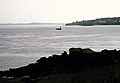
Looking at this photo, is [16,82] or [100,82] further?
[16,82]

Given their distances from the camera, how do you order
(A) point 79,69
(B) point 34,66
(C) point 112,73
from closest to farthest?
1. (C) point 112,73
2. (A) point 79,69
3. (B) point 34,66

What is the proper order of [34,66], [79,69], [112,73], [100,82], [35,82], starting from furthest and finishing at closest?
1. [34,66]
2. [79,69]
3. [35,82]
4. [112,73]
5. [100,82]

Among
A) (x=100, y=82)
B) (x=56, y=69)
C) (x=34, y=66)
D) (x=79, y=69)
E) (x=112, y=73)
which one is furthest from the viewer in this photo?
(x=34, y=66)

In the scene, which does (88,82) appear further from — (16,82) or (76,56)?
(76,56)

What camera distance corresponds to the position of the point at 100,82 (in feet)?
54.5

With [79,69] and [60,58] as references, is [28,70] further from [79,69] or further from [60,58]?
[79,69]

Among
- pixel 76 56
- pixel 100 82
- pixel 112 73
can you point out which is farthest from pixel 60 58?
pixel 100 82

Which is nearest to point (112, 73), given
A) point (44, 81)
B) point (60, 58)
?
point (44, 81)

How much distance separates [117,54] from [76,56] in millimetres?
5424

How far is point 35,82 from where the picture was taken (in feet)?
65.5

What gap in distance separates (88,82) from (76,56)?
29.8ft

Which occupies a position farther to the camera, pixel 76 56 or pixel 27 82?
pixel 76 56

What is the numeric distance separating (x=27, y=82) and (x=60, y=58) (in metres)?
8.37

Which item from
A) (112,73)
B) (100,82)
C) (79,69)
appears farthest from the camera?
(79,69)
